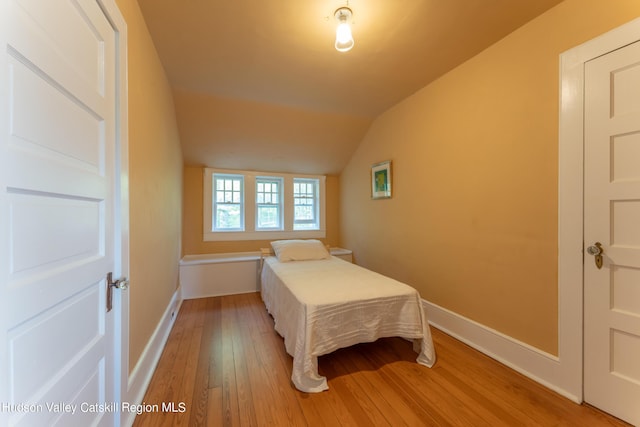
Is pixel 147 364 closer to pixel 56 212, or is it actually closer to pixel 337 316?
pixel 337 316

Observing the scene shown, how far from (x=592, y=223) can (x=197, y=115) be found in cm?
365

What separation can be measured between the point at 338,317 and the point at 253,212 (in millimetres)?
2796

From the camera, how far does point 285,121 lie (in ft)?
10.9

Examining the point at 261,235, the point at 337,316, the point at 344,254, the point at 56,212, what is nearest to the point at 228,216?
the point at 261,235

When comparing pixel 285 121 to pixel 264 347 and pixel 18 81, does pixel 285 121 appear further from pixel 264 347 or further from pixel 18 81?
pixel 18 81

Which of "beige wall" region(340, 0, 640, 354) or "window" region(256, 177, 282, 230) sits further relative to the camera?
"window" region(256, 177, 282, 230)

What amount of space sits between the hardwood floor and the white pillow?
1.13 metres

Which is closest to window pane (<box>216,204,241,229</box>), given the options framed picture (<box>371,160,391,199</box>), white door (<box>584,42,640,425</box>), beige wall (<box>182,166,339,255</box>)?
beige wall (<box>182,166,339,255</box>)

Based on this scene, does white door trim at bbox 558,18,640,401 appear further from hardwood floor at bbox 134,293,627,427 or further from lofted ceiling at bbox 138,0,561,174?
lofted ceiling at bbox 138,0,561,174

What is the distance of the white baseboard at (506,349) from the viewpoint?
5.43 ft

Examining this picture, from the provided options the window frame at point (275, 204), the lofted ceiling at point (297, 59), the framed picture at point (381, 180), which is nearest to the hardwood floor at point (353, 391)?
the framed picture at point (381, 180)

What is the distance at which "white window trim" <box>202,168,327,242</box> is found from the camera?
3930 mm

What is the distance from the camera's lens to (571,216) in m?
1.59

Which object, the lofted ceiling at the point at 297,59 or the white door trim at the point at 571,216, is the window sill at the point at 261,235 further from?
the white door trim at the point at 571,216
